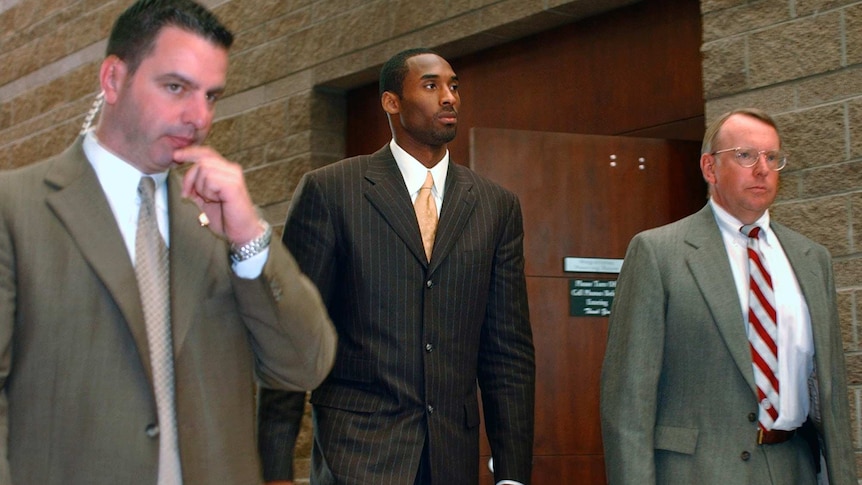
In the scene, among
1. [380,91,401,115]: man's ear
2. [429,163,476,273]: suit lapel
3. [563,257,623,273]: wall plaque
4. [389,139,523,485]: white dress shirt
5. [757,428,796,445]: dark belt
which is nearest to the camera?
[757,428,796,445]: dark belt

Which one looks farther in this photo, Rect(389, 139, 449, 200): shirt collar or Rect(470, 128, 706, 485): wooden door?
Rect(470, 128, 706, 485): wooden door

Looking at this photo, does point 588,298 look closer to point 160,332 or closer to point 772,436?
point 772,436

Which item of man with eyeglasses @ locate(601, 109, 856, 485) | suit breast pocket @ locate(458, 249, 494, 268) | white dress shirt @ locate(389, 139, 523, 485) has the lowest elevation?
man with eyeglasses @ locate(601, 109, 856, 485)

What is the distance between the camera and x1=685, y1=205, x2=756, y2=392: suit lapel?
2.90 m

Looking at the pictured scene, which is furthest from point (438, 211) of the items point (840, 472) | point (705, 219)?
point (840, 472)

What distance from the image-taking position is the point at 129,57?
6.18 feet

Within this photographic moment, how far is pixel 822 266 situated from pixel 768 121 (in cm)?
43

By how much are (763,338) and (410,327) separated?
0.92 m

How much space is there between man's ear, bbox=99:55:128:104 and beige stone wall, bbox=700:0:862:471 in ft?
8.30

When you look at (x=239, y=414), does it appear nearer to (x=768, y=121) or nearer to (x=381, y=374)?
(x=381, y=374)

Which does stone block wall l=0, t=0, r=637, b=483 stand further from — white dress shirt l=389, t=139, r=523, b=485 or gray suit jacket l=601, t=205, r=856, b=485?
gray suit jacket l=601, t=205, r=856, b=485

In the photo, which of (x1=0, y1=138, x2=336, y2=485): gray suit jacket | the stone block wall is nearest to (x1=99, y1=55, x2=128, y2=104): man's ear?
(x1=0, y1=138, x2=336, y2=485): gray suit jacket

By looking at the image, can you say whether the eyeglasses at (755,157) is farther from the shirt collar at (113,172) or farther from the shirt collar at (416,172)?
the shirt collar at (113,172)

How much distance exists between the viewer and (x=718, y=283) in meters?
3.00
